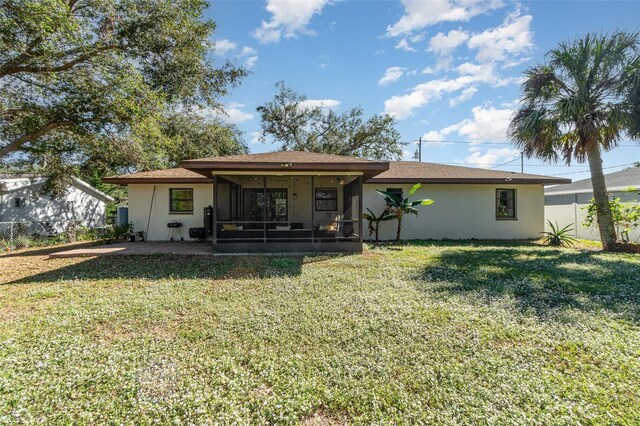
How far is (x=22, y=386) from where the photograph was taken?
2.99m

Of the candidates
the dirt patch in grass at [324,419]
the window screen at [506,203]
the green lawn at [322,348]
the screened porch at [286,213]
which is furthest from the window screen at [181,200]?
the window screen at [506,203]

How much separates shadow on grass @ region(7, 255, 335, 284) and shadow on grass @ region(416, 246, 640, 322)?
363cm

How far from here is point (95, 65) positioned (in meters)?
8.44

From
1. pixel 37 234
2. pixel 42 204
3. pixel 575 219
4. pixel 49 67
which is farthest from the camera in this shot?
pixel 42 204

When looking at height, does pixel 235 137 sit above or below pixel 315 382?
above

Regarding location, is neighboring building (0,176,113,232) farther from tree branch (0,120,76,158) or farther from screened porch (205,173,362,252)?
screened porch (205,173,362,252)

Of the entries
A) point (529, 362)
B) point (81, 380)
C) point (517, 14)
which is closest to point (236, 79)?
point (517, 14)

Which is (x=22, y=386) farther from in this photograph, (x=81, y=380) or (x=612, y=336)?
(x=612, y=336)

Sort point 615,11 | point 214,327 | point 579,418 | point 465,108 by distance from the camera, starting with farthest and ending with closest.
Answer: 1. point 465,108
2. point 615,11
3. point 214,327
4. point 579,418

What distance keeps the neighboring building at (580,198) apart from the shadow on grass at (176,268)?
13.4m

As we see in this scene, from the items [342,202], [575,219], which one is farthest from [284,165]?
[575,219]

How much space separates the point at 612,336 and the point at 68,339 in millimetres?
7344

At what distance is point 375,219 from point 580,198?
17168 millimetres

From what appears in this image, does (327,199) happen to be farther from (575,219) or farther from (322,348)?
(575,219)
